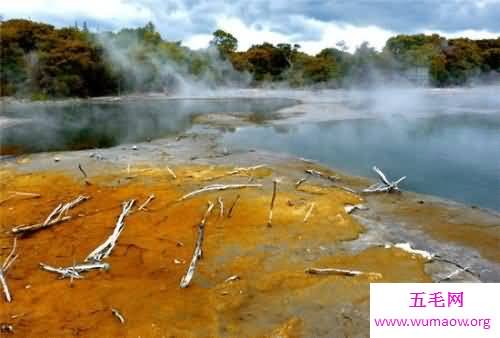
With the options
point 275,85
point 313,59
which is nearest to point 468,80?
point 313,59

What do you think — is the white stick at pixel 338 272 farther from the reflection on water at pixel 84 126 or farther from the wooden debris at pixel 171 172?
the reflection on water at pixel 84 126

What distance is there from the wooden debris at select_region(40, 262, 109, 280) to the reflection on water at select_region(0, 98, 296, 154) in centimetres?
1590

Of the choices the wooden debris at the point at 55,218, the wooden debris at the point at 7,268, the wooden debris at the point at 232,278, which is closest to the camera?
the wooden debris at the point at 7,268

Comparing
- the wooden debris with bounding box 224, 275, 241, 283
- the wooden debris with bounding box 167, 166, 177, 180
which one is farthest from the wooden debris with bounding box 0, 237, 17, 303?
the wooden debris with bounding box 167, 166, 177, 180

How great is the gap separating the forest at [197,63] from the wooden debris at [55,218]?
45321 mm

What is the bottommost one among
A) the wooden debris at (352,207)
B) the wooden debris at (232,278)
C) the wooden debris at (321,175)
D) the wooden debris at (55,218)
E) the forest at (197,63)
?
the wooden debris at (232,278)

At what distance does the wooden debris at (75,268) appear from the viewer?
304 inches

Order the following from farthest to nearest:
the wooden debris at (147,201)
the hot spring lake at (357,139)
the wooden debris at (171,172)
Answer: the hot spring lake at (357,139)
the wooden debris at (171,172)
the wooden debris at (147,201)

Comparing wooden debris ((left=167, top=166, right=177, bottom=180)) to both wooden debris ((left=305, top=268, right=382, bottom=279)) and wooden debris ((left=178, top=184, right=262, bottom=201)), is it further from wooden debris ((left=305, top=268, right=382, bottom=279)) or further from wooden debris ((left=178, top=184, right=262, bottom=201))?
wooden debris ((left=305, top=268, right=382, bottom=279))

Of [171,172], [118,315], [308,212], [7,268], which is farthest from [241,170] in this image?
[118,315]

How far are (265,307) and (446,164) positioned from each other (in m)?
13.9

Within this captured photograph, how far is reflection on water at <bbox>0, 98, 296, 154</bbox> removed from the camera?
24847mm

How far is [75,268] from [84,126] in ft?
85.6

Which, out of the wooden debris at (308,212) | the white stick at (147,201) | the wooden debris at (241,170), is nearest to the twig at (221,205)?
the white stick at (147,201)
